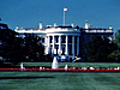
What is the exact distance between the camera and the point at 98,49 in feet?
272

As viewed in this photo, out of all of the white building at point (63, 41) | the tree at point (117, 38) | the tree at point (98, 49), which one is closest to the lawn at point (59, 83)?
the tree at point (98, 49)

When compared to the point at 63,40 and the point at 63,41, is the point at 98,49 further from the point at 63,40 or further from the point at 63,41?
the point at 63,40

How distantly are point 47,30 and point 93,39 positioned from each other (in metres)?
22.1

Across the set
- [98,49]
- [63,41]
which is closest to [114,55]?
[98,49]

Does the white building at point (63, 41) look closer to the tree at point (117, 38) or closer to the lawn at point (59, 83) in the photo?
the tree at point (117, 38)

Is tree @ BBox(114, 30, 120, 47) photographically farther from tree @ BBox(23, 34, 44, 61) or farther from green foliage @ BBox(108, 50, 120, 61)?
tree @ BBox(23, 34, 44, 61)

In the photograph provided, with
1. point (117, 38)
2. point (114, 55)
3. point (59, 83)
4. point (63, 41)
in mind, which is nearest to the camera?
point (59, 83)

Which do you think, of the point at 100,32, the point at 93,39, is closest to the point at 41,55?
the point at 93,39

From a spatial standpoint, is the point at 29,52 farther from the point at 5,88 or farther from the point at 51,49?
the point at 5,88

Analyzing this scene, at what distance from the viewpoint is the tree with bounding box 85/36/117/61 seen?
8156cm

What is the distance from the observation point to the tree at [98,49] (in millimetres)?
81562

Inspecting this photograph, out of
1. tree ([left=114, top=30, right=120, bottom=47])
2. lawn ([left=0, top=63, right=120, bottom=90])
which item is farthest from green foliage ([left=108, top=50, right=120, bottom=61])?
lawn ([left=0, top=63, right=120, bottom=90])

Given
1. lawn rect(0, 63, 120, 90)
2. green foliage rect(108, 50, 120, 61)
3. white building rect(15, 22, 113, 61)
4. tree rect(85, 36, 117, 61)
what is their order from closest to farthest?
lawn rect(0, 63, 120, 90) < green foliage rect(108, 50, 120, 61) < tree rect(85, 36, 117, 61) < white building rect(15, 22, 113, 61)

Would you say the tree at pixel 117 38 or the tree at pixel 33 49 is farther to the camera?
the tree at pixel 117 38
